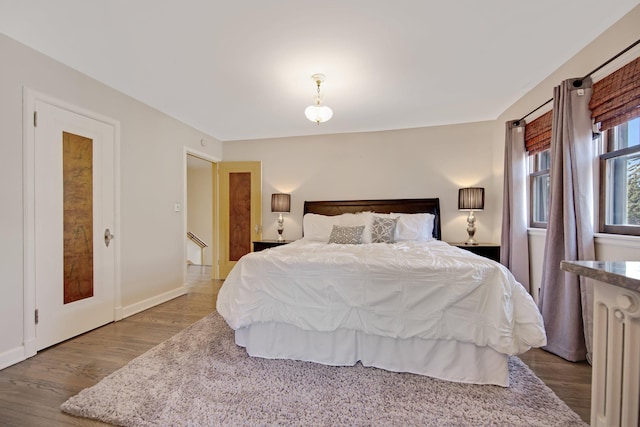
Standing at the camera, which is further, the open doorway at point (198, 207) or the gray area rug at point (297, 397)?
the open doorway at point (198, 207)

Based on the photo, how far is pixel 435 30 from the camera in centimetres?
193

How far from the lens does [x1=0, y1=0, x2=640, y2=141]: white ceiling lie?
1728mm

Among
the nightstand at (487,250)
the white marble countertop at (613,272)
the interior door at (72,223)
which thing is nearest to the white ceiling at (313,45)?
the interior door at (72,223)

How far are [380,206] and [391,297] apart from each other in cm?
238

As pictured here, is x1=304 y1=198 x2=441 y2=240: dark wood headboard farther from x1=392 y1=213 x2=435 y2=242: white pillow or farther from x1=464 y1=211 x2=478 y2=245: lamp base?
x1=464 y1=211 x2=478 y2=245: lamp base

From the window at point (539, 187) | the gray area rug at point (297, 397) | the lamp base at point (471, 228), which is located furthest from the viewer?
the lamp base at point (471, 228)

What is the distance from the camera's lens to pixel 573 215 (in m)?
2.03

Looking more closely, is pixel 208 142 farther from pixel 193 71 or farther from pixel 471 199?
pixel 471 199

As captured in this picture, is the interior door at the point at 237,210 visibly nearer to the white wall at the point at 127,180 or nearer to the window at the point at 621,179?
the white wall at the point at 127,180

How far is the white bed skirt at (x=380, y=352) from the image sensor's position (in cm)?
176

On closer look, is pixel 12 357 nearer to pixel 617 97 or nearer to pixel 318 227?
pixel 318 227

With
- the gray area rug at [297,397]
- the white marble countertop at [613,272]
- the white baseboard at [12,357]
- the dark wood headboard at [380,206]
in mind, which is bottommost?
the gray area rug at [297,397]

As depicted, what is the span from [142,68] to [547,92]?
388cm

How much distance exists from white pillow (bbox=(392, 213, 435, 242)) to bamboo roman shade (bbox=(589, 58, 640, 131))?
1.94 metres
